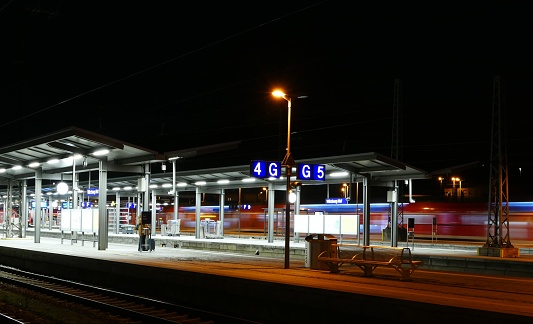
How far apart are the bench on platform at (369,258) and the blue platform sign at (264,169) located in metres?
3.25

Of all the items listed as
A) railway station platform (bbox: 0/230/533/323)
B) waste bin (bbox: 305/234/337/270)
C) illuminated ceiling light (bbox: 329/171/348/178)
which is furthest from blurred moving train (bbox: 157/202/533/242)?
waste bin (bbox: 305/234/337/270)

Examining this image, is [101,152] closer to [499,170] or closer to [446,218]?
[499,170]

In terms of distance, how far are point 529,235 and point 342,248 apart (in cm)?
1882

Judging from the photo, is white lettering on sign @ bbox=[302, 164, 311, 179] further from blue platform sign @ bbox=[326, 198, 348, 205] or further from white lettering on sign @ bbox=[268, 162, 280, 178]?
blue platform sign @ bbox=[326, 198, 348, 205]

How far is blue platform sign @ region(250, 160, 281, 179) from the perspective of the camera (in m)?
19.6

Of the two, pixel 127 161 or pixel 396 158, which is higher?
pixel 396 158

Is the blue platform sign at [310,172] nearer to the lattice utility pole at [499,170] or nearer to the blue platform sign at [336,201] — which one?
the lattice utility pole at [499,170]

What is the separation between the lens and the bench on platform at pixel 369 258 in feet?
52.1

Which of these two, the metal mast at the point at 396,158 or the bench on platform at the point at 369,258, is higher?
the metal mast at the point at 396,158

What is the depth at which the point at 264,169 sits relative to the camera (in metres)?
19.8

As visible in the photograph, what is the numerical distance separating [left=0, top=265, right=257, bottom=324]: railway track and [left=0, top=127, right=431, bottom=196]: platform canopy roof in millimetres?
5937

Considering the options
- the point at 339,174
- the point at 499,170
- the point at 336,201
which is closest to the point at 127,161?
the point at 339,174

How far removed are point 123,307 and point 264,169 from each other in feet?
23.5

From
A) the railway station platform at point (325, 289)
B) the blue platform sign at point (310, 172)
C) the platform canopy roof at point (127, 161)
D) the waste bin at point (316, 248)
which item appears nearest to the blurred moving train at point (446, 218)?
the platform canopy roof at point (127, 161)
